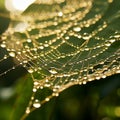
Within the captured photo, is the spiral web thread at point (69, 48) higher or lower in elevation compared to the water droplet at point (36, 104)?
higher

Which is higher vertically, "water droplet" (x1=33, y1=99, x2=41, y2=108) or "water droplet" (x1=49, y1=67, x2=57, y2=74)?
"water droplet" (x1=49, y1=67, x2=57, y2=74)

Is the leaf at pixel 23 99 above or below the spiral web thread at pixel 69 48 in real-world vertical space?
below

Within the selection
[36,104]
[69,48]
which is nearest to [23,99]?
[36,104]

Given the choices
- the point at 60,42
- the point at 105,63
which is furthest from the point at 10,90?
the point at 105,63

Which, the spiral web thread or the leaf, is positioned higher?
the spiral web thread

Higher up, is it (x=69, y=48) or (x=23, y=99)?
(x=69, y=48)

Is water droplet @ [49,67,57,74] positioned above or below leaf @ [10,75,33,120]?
above

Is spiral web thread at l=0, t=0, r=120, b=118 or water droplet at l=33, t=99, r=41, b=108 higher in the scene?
spiral web thread at l=0, t=0, r=120, b=118

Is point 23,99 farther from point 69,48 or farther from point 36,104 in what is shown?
point 69,48
